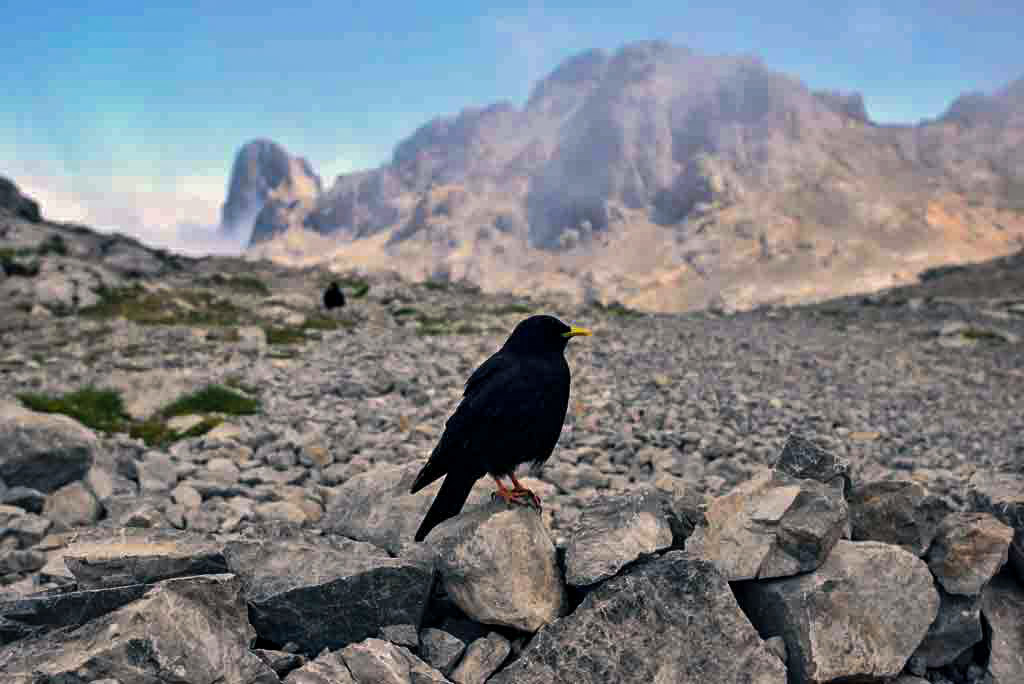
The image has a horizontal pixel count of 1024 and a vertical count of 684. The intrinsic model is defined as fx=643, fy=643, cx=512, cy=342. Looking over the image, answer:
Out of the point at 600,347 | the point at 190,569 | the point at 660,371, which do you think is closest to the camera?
the point at 190,569

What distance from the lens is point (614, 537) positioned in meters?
4.91

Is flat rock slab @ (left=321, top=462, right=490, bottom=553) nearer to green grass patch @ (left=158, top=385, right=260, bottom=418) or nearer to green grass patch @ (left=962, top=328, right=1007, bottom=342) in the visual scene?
green grass patch @ (left=158, top=385, right=260, bottom=418)

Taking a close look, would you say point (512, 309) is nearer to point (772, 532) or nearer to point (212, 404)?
point (212, 404)

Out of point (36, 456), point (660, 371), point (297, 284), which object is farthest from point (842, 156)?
point (36, 456)

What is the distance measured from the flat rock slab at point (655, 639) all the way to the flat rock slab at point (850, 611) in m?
0.40

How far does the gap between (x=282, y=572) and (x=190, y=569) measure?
63cm

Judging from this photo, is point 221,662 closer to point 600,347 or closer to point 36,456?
point 36,456

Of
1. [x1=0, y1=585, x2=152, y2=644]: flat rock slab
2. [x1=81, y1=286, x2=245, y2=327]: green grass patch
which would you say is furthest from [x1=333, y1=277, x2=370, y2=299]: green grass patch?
[x1=0, y1=585, x2=152, y2=644]: flat rock slab

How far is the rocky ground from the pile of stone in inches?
0.7

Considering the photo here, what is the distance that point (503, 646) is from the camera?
15.5 ft

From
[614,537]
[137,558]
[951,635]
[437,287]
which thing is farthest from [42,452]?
[437,287]

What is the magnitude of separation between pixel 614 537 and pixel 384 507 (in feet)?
7.62

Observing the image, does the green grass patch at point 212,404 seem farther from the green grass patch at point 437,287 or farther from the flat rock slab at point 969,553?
the green grass patch at point 437,287

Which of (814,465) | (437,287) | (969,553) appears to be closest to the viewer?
(969,553)
